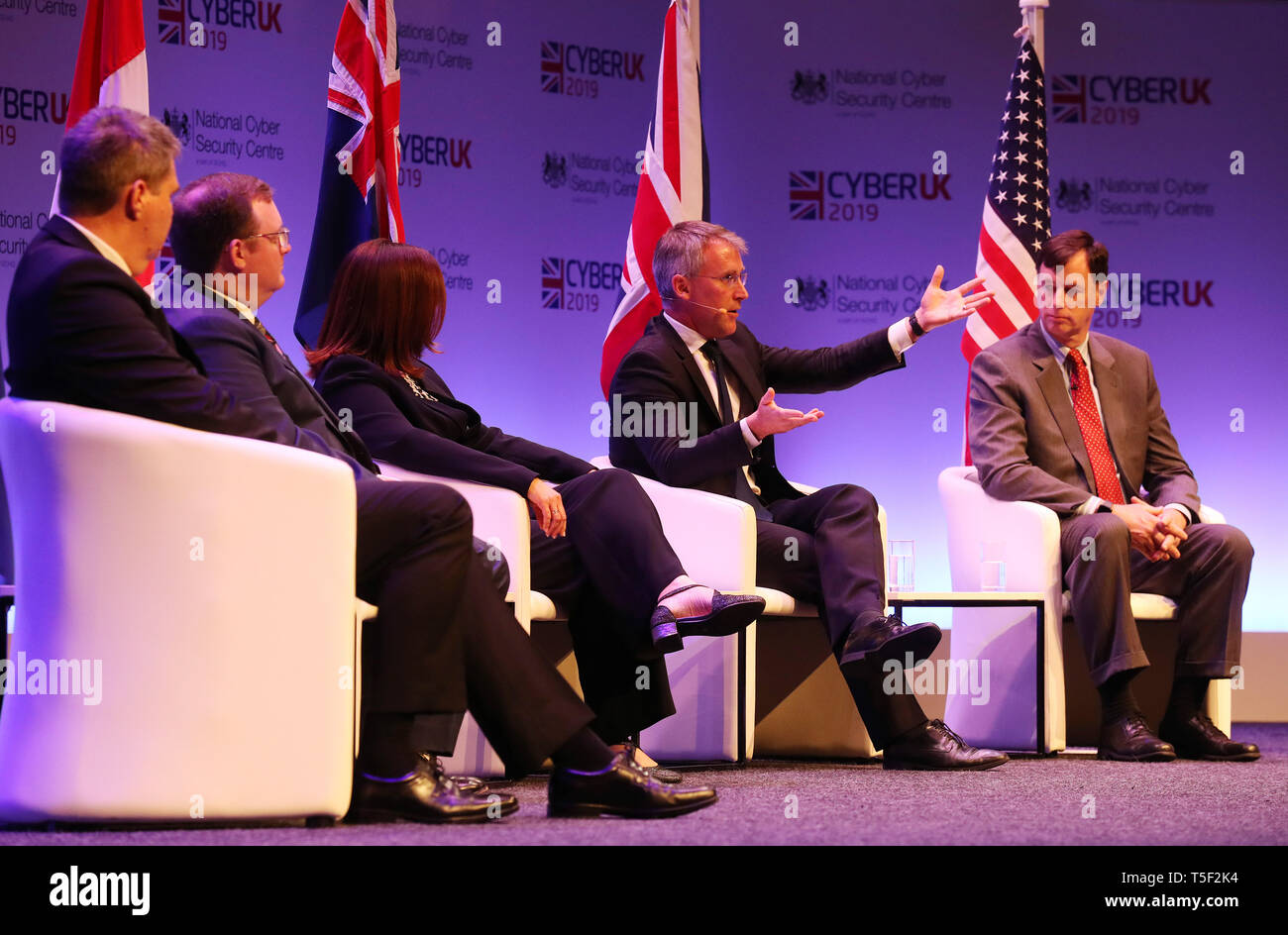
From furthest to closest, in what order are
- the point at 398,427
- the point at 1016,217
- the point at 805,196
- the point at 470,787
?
1. the point at 805,196
2. the point at 1016,217
3. the point at 398,427
4. the point at 470,787

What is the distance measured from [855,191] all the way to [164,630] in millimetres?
4664

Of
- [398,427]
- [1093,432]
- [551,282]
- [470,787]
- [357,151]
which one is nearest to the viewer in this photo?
[470,787]

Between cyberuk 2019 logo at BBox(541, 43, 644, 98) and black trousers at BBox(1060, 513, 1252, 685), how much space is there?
3.08 meters

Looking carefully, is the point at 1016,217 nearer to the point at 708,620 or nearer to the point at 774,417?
the point at 774,417

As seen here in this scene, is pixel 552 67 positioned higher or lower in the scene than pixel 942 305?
higher

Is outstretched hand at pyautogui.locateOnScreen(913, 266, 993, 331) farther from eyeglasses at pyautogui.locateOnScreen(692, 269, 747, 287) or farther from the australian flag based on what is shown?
the australian flag

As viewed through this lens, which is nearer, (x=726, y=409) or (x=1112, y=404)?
(x=726, y=409)

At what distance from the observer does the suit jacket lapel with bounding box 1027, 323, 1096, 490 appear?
4031 millimetres

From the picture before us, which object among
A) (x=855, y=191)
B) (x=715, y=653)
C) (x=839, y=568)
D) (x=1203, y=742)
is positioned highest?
(x=855, y=191)

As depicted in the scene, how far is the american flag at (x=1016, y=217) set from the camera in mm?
5094

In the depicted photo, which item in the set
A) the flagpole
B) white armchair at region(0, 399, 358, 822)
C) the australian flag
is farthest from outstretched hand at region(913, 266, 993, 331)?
white armchair at region(0, 399, 358, 822)

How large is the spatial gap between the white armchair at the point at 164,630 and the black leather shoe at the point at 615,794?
378mm

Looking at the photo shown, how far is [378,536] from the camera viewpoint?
231cm

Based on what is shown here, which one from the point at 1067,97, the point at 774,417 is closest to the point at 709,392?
the point at 774,417
